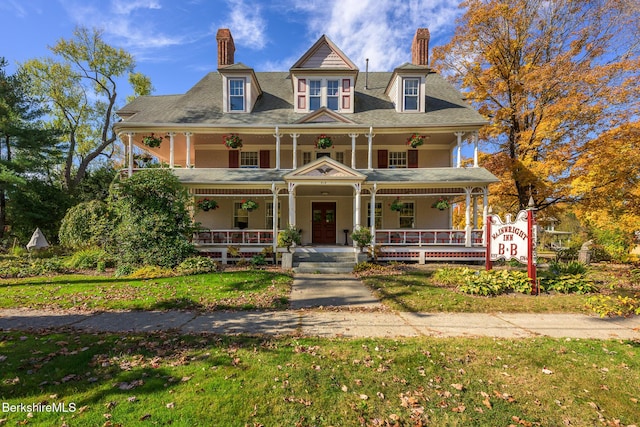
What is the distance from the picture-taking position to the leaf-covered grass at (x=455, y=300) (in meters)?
7.36

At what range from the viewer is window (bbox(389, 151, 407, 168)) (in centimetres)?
1788

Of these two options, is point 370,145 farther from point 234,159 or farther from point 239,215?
point 239,215

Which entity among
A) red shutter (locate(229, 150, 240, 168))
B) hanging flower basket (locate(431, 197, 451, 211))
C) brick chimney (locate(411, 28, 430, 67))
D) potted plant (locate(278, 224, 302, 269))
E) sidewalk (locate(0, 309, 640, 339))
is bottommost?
sidewalk (locate(0, 309, 640, 339))

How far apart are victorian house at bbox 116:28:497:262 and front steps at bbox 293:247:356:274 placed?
330 mm

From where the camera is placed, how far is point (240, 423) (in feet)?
10.0

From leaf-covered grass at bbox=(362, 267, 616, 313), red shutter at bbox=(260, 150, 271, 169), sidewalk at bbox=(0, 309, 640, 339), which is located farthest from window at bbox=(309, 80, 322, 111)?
sidewalk at bbox=(0, 309, 640, 339)

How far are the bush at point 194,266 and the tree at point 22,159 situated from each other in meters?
15.1

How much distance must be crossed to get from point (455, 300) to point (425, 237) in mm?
7938

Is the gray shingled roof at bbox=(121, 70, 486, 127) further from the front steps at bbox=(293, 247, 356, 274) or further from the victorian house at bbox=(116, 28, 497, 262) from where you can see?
the front steps at bbox=(293, 247, 356, 274)

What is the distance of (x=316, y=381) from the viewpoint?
151 inches

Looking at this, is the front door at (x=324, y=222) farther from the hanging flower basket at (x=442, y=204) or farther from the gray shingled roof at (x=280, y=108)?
the hanging flower basket at (x=442, y=204)

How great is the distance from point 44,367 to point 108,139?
116 ft

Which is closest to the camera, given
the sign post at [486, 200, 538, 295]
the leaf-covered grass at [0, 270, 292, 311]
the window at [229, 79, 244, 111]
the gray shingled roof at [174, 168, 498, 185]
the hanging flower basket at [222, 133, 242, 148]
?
the leaf-covered grass at [0, 270, 292, 311]

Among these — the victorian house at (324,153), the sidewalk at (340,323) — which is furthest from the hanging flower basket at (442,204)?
the sidewalk at (340,323)
